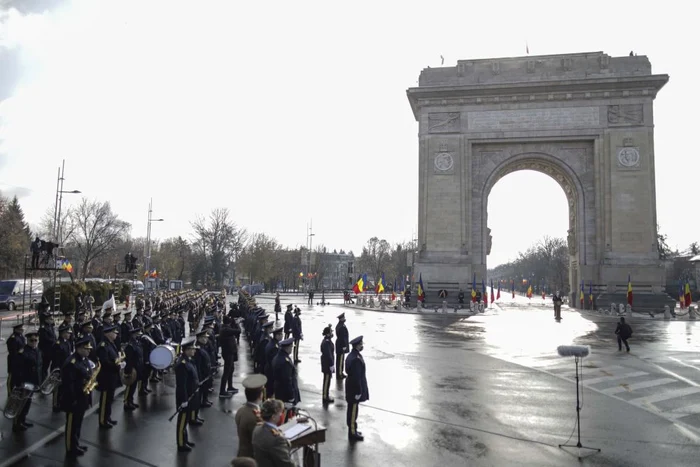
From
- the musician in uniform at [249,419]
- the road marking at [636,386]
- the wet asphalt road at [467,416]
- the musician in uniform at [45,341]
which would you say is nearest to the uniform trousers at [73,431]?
the wet asphalt road at [467,416]

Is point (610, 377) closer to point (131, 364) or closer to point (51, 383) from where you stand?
point (131, 364)

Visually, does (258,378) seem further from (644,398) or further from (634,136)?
→ (634,136)

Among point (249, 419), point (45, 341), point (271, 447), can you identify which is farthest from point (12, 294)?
point (271, 447)

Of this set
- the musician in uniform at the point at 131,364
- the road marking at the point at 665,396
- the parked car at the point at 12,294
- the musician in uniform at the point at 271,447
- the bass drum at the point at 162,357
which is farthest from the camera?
the parked car at the point at 12,294

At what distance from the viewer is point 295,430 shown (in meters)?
5.08

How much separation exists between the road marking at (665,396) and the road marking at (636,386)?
0.60 m

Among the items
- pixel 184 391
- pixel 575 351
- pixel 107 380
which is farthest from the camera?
pixel 107 380

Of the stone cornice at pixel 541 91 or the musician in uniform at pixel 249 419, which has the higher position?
the stone cornice at pixel 541 91

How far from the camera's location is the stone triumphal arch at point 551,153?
41.2 metres

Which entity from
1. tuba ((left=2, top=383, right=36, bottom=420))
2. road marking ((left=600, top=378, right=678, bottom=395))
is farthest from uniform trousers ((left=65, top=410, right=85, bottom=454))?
road marking ((left=600, top=378, right=678, bottom=395))

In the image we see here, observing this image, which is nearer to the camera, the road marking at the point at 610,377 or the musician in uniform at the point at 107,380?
the musician in uniform at the point at 107,380

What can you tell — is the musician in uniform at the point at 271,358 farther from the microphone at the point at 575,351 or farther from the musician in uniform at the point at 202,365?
the microphone at the point at 575,351

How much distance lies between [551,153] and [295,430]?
42.9 metres

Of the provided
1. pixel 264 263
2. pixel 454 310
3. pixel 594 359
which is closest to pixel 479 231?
pixel 454 310
